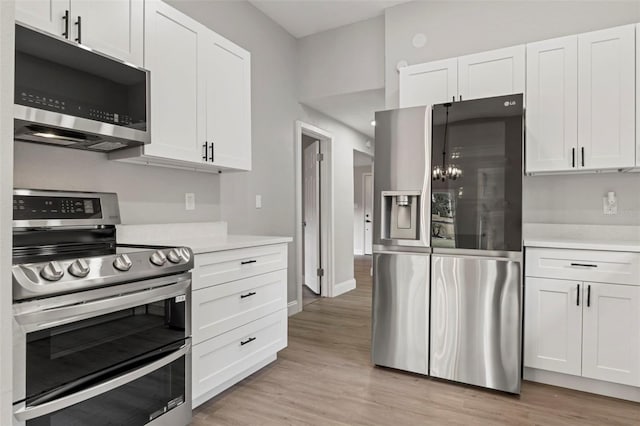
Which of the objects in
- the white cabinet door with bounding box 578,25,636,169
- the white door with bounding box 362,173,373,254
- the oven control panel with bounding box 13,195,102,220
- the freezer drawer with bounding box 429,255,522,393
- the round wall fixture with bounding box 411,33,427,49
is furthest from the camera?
the white door with bounding box 362,173,373,254

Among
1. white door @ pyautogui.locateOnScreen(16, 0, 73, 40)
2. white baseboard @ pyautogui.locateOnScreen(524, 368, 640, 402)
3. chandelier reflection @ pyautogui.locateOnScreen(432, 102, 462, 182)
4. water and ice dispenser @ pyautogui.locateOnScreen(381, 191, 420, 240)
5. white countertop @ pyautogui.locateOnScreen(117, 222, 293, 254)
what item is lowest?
white baseboard @ pyautogui.locateOnScreen(524, 368, 640, 402)

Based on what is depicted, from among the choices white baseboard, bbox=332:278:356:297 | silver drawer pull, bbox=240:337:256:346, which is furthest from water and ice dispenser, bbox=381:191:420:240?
white baseboard, bbox=332:278:356:297

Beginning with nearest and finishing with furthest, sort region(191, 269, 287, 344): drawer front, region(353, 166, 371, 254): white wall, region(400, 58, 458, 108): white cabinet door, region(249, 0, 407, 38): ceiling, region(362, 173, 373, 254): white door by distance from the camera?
region(191, 269, 287, 344): drawer front → region(400, 58, 458, 108): white cabinet door → region(249, 0, 407, 38): ceiling → region(362, 173, 373, 254): white door → region(353, 166, 371, 254): white wall

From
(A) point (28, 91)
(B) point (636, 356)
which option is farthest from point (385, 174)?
(A) point (28, 91)

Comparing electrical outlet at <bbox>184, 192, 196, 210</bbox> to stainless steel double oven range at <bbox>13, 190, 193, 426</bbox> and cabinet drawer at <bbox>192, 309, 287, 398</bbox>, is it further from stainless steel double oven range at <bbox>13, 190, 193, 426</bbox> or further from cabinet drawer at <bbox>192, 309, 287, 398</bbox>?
cabinet drawer at <bbox>192, 309, 287, 398</bbox>

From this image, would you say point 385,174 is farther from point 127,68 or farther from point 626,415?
point 626,415

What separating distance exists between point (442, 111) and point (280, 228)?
6.72 ft

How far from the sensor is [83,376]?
57.3 inches

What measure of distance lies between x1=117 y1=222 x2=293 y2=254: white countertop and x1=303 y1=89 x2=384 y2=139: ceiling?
2.05m

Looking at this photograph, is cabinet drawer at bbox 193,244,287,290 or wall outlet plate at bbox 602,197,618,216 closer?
cabinet drawer at bbox 193,244,287,290

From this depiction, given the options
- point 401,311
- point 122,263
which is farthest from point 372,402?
point 122,263

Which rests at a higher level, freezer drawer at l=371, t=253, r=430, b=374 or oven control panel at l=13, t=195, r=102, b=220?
oven control panel at l=13, t=195, r=102, b=220

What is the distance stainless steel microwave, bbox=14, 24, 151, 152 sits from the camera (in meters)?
1.52

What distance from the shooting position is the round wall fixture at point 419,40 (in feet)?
11.1
